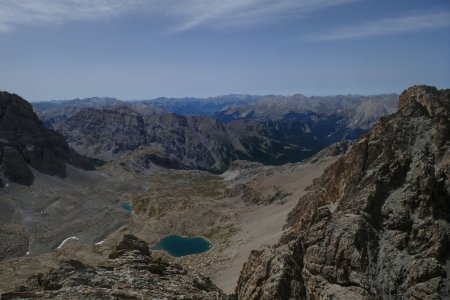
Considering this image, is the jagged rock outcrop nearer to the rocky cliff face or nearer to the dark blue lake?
the rocky cliff face

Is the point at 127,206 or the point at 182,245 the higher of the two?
the point at 127,206

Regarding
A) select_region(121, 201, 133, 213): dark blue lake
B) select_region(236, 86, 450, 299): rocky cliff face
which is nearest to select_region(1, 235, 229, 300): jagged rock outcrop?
select_region(236, 86, 450, 299): rocky cliff face

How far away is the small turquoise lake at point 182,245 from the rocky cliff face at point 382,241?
238 ft

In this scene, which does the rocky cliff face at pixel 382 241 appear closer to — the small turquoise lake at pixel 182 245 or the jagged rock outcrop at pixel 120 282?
the jagged rock outcrop at pixel 120 282

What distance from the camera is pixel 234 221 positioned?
141250 millimetres

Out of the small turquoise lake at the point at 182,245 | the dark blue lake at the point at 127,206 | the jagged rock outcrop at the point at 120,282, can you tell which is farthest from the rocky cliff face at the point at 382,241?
the dark blue lake at the point at 127,206

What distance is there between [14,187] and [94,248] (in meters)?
75.8

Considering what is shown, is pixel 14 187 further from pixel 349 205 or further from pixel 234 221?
pixel 349 205

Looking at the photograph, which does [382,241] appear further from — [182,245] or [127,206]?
[127,206]

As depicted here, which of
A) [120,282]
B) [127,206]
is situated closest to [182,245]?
[127,206]

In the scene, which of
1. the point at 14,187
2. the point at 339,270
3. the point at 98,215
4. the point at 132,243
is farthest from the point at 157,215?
the point at 339,270

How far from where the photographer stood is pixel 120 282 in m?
34.4

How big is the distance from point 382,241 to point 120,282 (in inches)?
894

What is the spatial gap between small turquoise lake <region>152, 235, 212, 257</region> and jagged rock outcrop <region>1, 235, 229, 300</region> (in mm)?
77845
